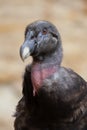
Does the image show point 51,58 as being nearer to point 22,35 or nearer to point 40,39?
point 40,39

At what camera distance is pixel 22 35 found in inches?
154

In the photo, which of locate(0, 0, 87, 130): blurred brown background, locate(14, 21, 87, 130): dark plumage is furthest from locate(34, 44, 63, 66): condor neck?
locate(0, 0, 87, 130): blurred brown background

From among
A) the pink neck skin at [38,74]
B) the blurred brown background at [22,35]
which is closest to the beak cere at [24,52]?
the pink neck skin at [38,74]

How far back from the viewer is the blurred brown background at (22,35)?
3.15m

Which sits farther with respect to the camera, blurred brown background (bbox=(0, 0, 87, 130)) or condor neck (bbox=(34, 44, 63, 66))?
blurred brown background (bbox=(0, 0, 87, 130))

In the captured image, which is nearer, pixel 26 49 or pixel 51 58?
pixel 26 49

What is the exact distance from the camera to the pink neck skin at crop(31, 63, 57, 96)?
1799 millimetres

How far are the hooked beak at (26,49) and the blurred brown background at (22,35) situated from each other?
1.12 metres

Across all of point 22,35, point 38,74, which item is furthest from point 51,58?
point 22,35

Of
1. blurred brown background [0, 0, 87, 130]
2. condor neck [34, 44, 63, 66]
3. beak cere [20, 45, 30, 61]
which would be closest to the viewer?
beak cere [20, 45, 30, 61]

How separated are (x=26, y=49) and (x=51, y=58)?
0.43 feet

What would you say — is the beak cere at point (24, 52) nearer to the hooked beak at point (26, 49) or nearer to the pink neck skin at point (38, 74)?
the hooked beak at point (26, 49)

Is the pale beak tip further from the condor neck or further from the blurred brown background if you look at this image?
the blurred brown background

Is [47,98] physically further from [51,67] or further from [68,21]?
[68,21]
